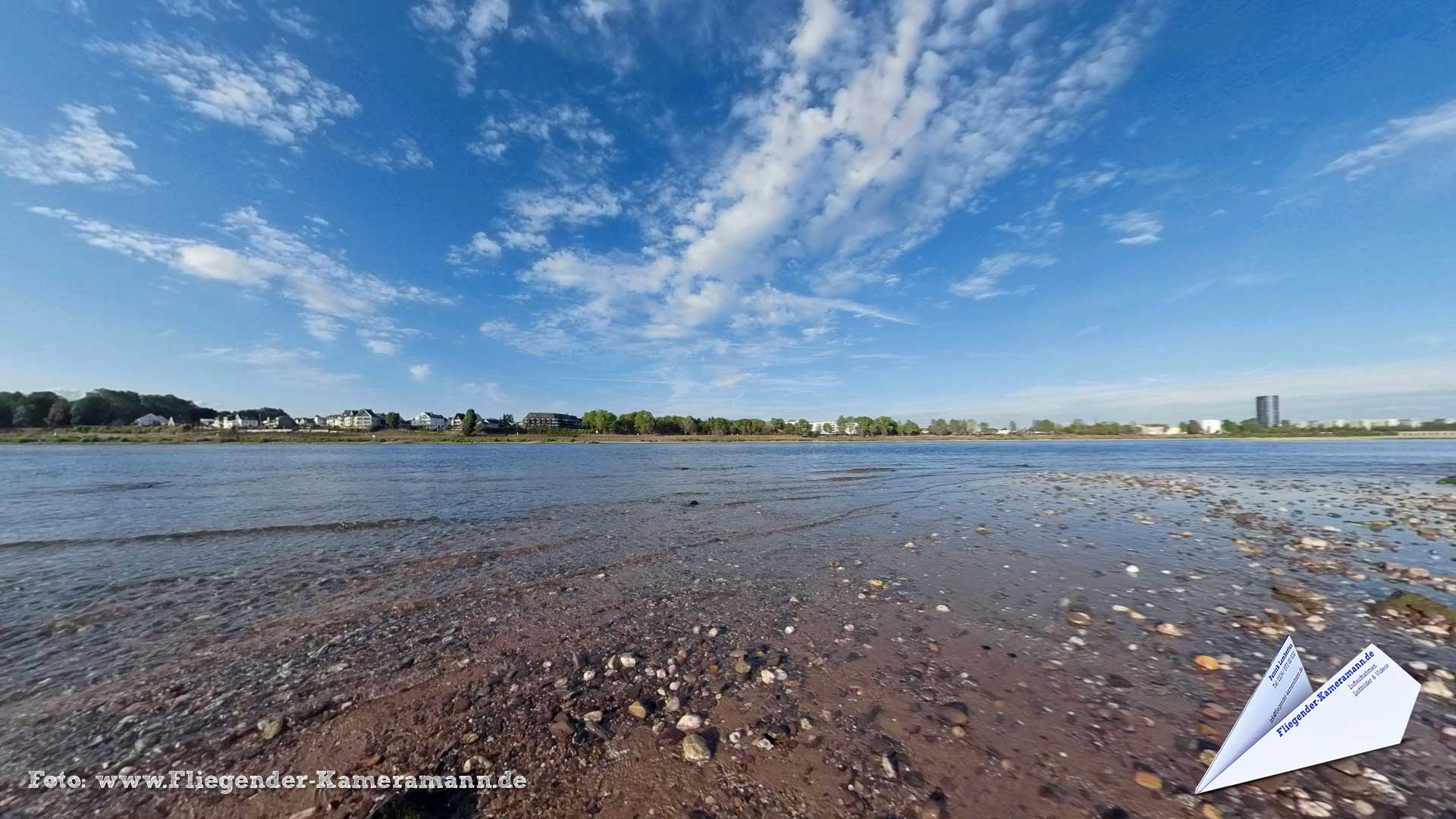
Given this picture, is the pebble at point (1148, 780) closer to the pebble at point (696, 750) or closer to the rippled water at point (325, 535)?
the pebble at point (696, 750)

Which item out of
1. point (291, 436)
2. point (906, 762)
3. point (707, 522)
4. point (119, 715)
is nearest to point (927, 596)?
point (906, 762)

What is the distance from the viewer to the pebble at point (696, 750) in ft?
13.1

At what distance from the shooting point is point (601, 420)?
165 metres

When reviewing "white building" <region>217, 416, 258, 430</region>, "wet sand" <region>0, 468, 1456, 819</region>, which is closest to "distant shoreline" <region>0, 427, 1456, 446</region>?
"white building" <region>217, 416, 258, 430</region>

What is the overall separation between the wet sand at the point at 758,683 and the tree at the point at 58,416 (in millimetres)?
176935

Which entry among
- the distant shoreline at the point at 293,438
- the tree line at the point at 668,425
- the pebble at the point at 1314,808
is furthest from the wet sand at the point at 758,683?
the tree line at the point at 668,425

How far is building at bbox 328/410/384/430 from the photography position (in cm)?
17550

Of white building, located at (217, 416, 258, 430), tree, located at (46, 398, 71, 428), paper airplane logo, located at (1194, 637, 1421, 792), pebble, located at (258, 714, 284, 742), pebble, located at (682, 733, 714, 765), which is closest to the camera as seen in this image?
paper airplane logo, located at (1194, 637, 1421, 792)

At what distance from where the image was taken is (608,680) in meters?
5.33

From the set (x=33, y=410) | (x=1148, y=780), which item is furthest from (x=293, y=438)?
(x=1148, y=780)

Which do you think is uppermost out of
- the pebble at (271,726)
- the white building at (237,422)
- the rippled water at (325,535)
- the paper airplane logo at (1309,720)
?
the white building at (237,422)

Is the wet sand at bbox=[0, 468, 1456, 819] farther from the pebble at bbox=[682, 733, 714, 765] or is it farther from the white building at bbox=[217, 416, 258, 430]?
the white building at bbox=[217, 416, 258, 430]

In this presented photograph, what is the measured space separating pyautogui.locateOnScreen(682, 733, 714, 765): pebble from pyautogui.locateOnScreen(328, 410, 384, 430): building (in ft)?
680

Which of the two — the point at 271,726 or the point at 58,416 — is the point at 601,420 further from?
the point at 271,726
